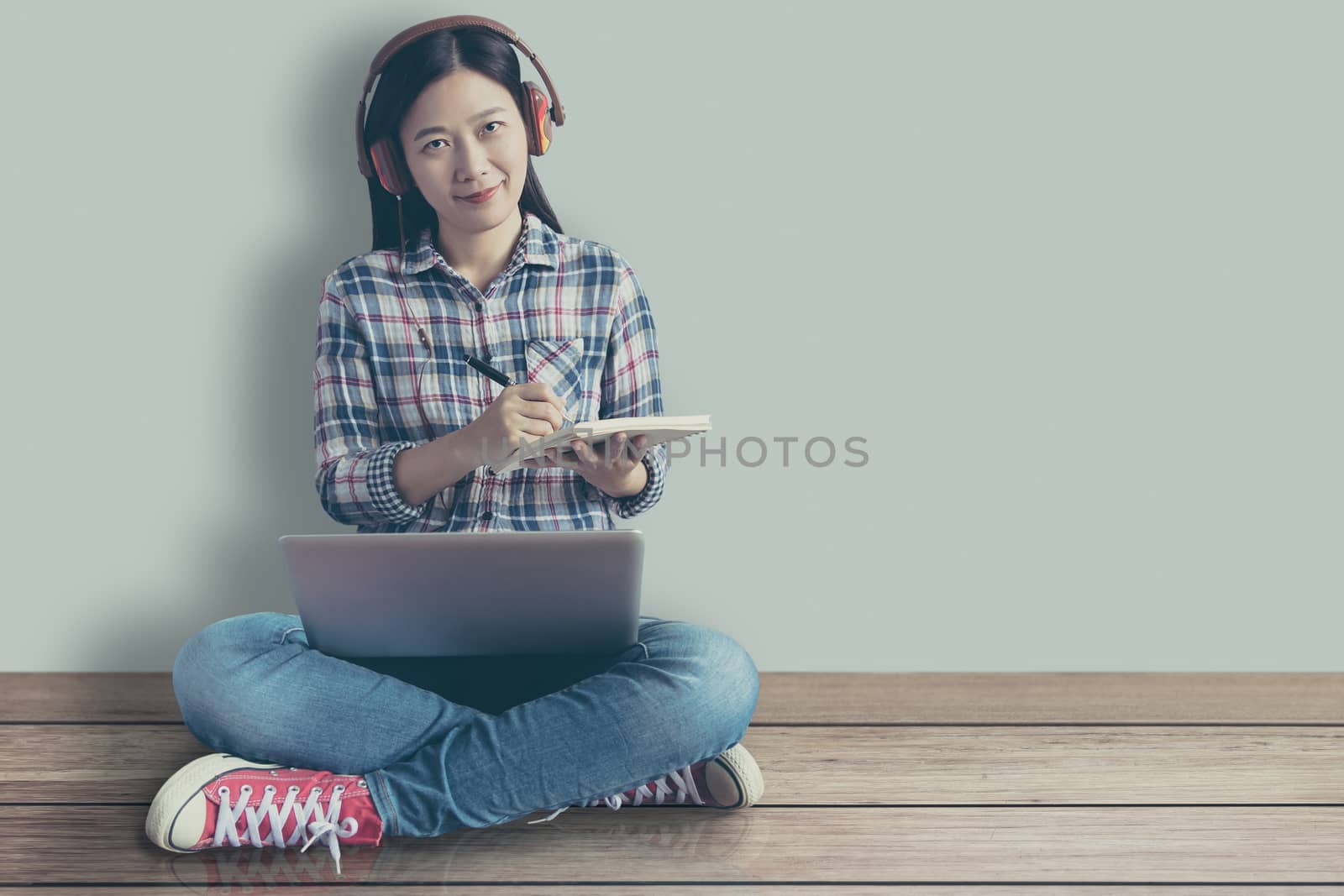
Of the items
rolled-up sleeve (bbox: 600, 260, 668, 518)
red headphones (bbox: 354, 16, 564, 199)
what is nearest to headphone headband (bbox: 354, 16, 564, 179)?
red headphones (bbox: 354, 16, 564, 199)

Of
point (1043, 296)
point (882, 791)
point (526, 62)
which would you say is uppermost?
point (526, 62)

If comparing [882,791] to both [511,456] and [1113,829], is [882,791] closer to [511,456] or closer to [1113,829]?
[1113,829]

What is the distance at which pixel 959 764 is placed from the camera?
1.34m

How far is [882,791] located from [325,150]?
113 centimetres

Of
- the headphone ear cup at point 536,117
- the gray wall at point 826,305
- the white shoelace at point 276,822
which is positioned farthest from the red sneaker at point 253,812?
the headphone ear cup at point 536,117

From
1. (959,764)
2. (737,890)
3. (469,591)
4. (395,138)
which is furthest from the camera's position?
(395,138)

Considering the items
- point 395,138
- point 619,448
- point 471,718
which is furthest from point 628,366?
point 471,718

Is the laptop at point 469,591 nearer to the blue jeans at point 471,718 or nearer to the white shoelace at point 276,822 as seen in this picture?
the blue jeans at point 471,718

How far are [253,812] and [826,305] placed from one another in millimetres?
997

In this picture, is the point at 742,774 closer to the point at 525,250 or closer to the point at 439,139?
the point at 525,250

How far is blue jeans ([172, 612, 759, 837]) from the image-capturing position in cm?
111

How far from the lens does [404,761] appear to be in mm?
1157

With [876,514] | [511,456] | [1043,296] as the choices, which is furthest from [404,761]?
[1043,296]

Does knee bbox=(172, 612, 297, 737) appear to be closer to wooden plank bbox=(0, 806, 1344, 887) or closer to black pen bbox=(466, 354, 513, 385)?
wooden plank bbox=(0, 806, 1344, 887)
